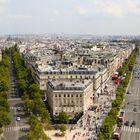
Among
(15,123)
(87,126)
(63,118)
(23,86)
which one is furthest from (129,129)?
(23,86)

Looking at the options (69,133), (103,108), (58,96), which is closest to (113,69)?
(103,108)

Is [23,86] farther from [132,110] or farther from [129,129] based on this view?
[129,129]

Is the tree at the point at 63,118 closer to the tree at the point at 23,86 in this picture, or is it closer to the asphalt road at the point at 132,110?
the asphalt road at the point at 132,110

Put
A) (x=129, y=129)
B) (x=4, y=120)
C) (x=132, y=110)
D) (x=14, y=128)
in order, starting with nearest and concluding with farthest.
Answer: (x=4, y=120)
(x=129, y=129)
(x=14, y=128)
(x=132, y=110)

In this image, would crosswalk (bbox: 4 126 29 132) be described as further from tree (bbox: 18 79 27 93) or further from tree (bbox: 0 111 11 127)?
tree (bbox: 18 79 27 93)

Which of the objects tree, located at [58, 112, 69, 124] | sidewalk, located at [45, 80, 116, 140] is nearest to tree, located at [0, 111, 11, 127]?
sidewalk, located at [45, 80, 116, 140]

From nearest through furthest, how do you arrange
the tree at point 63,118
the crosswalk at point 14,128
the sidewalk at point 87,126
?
the sidewalk at point 87,126 < the crosswalk at point 14,128 < the tree at point 63,118

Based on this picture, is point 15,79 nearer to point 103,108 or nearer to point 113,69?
point 113,69

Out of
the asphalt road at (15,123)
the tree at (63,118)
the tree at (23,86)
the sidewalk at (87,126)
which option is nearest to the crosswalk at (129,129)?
the sidewalk at (87,126)
